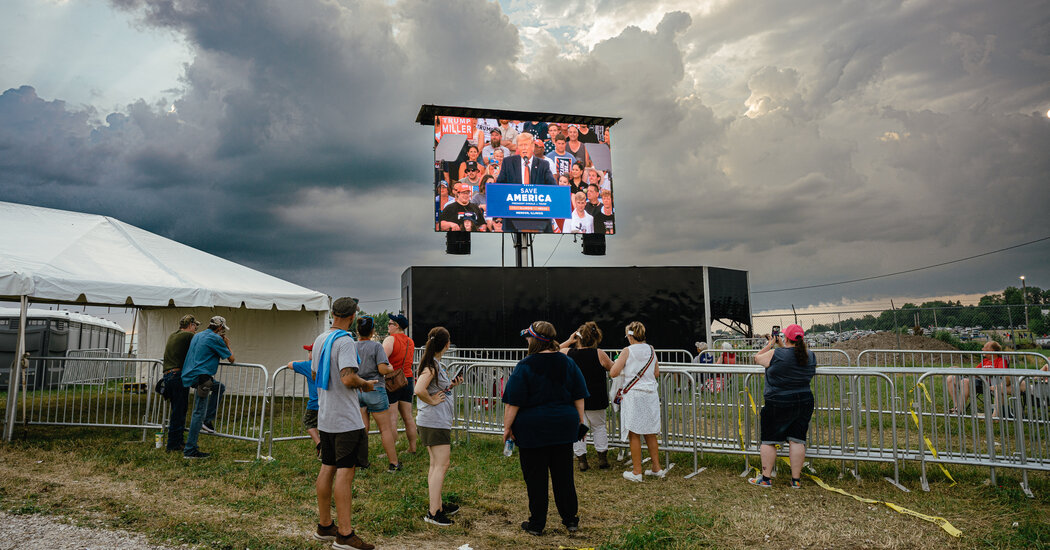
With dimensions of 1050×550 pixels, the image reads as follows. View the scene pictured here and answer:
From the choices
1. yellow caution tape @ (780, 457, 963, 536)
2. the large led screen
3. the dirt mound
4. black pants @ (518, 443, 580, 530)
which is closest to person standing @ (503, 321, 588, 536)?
black pants @ (518, 443, 580, 530)

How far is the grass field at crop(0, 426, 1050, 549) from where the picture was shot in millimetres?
4441

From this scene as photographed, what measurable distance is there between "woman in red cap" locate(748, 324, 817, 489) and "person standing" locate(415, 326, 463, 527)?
10.4 ft

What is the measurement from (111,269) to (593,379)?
833 cm

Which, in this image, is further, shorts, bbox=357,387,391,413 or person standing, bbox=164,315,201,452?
person standing, bbox=164,315,201,452

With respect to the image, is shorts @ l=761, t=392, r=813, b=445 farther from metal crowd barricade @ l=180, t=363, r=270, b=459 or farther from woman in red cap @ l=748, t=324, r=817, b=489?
metal crowd barricade @ l=180, t=363, r=270, b=459

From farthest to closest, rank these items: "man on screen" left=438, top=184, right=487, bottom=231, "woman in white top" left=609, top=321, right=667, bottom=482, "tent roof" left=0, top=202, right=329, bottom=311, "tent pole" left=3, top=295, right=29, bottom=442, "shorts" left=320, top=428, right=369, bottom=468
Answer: "man on screen" left=438, top=184, right=487, bottom=231 < "tent roof" left=0, top=202, right=329, bottom=311 < "tent pole" left=3, top=295, right=29, bottom=442 < "woman in white top" left=609, top=321, right=667, bottom=482 < "shorts" left=320, top=428, right=369, bottom=468

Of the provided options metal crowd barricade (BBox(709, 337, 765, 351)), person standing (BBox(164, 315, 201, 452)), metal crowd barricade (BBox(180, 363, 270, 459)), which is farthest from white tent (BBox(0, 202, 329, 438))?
metal crowd barricade (BBox(709, 337, 765, 351))

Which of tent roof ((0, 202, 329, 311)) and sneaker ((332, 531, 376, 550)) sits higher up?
tent roof ((0, 202, 329, 311))

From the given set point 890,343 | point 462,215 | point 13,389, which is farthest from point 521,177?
point 890,343

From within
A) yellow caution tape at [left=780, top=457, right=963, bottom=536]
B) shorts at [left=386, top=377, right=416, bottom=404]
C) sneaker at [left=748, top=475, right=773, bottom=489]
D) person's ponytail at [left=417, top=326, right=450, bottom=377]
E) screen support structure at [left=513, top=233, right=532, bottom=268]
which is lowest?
yellow caution tape at [left=780, top=457, right=963, bottom=536]

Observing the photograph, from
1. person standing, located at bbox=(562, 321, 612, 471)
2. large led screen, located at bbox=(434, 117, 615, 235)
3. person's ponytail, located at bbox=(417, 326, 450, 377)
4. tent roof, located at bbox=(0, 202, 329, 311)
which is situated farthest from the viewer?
large led screen, located at bbox=(434, 117, 615, 235)

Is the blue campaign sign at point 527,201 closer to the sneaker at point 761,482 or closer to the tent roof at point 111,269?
the tent roof at point 111,269

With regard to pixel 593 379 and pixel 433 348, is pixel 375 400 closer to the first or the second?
pixel 433 348

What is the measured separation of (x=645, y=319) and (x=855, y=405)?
11235 mm
